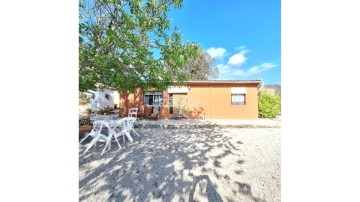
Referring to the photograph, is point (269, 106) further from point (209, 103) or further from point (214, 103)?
point (209, 103)

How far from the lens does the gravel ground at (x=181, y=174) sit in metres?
2.95

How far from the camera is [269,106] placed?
14555 mm

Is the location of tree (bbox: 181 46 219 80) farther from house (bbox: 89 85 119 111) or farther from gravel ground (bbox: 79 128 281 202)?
gravel ground (bbox: 79 128 281 202)

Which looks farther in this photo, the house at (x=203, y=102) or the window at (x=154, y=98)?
the window at (x=154, y=98)

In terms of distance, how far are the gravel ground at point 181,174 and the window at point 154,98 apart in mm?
8791

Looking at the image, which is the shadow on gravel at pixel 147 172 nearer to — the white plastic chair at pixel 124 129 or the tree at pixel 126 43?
the white plastic chair at pixel 124 129

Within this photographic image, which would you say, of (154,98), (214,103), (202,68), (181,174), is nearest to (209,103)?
(214,103)

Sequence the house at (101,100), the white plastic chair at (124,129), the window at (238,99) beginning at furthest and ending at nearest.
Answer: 1. the house at (101,100)
2. the window at (238,99)
3. the white plastic chair at (124,129)

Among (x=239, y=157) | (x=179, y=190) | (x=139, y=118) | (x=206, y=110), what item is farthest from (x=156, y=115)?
(x=179, y=190)

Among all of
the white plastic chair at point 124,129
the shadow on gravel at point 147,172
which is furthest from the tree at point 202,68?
the shadow on gravel at point 147,172

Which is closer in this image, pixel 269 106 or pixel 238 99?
pixel 238 99

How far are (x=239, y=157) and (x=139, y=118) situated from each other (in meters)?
10.4

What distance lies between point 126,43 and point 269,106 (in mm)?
13812

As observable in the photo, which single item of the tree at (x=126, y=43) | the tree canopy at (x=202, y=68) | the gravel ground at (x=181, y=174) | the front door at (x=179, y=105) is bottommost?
the gravel ground at (x=181, y=174)
